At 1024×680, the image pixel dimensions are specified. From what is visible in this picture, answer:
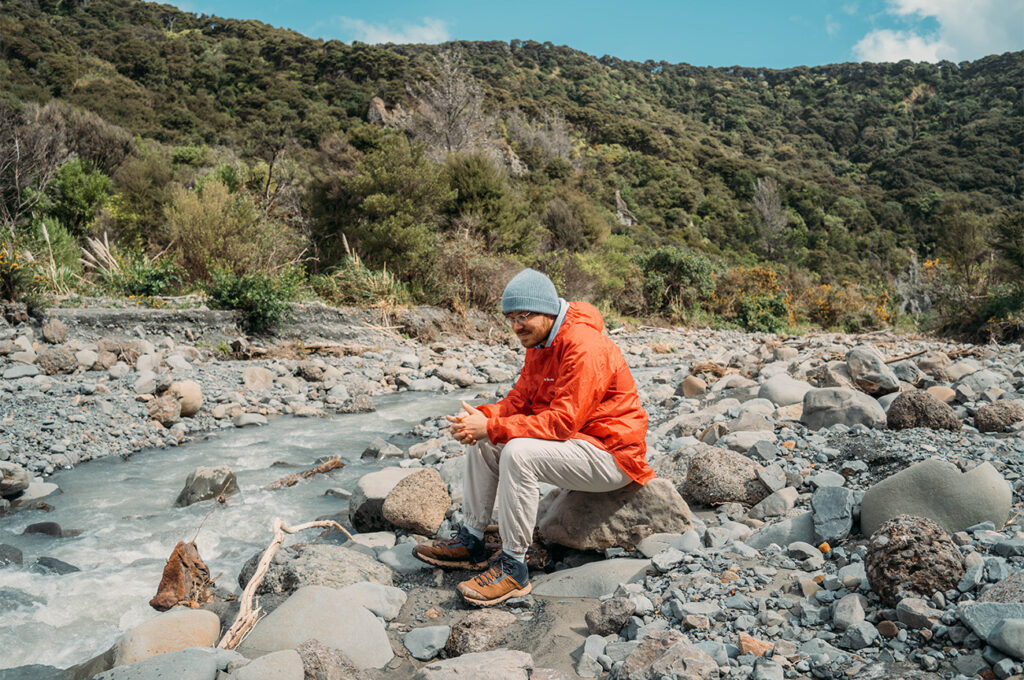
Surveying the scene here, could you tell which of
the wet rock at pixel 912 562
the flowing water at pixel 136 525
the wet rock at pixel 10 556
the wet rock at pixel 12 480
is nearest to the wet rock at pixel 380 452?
the flowing water at pixel 136 525

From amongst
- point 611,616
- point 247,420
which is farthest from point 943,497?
point 247,420

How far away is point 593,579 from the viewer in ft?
9.18

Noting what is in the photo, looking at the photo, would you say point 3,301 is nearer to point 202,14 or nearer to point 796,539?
point 796,539

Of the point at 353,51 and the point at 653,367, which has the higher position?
the point at 353,51

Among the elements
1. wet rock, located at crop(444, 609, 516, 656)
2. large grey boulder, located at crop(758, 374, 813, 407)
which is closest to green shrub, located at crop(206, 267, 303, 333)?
large grey boulder, located at crop(758, 374, 813, 407)

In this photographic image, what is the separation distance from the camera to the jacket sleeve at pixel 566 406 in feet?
9.11

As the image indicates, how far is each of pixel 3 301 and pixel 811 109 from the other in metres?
72.3

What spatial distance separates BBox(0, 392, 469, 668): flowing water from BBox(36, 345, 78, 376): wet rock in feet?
6.74

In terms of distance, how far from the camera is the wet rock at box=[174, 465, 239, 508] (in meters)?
4.43

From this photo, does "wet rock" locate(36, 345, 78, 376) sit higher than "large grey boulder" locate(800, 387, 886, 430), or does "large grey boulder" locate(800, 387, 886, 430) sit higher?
"large grey boulder" locate(800, 387, 886, 430)

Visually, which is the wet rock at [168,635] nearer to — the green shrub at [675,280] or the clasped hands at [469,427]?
the clasped hands at [469,427]

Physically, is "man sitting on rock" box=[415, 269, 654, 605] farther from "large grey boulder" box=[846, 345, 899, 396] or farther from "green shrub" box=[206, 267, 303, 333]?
"green shrub" box=[206, 267, 303, 333]

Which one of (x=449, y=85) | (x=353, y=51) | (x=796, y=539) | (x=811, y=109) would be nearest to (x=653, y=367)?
(x=796, y=539)

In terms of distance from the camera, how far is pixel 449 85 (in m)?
23.0
